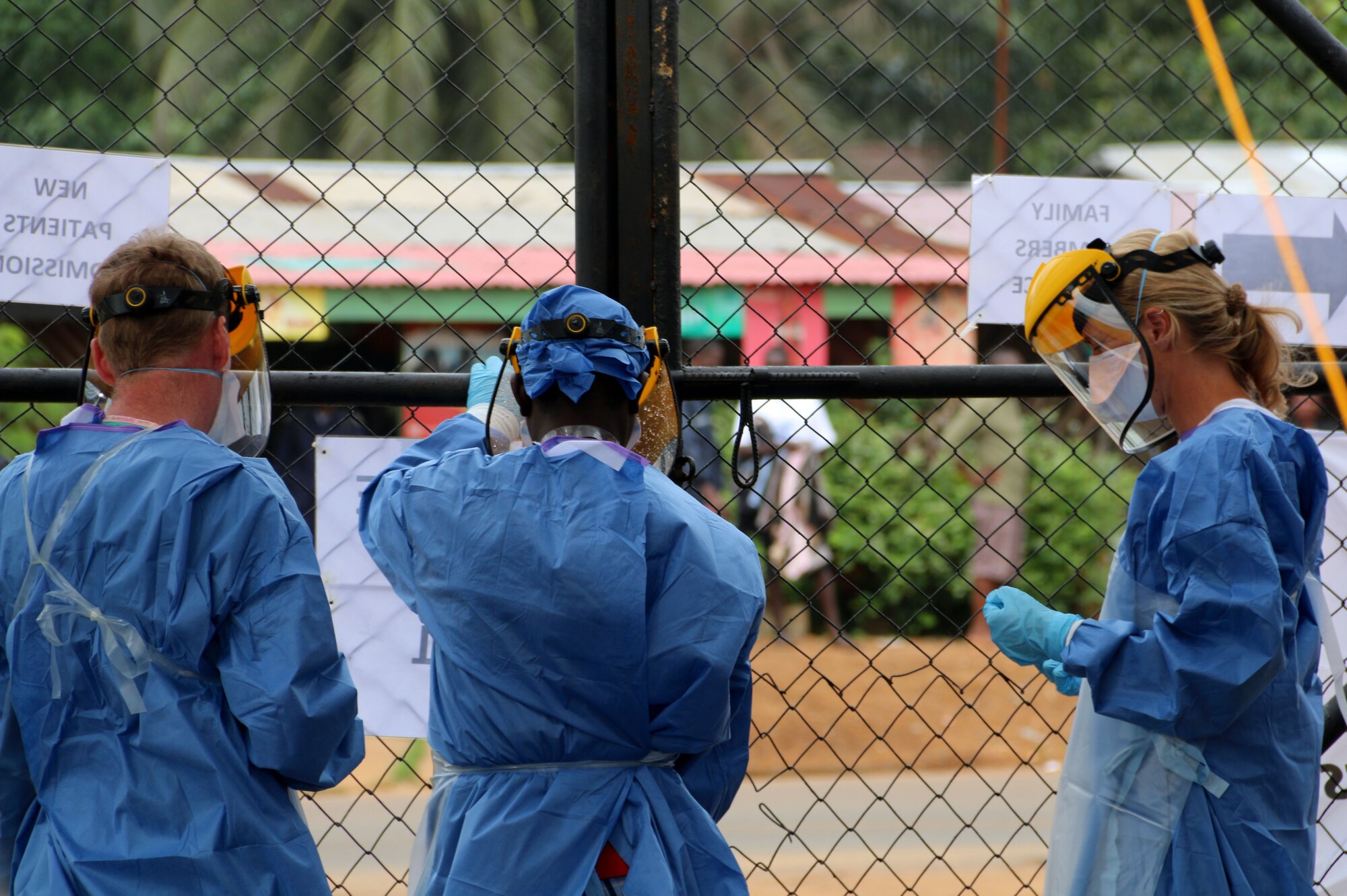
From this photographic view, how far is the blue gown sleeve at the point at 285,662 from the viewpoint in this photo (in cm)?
173

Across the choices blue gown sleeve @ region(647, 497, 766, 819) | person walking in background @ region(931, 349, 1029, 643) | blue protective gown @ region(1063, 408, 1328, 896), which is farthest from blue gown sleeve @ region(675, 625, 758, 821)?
person walking in background @ region(931, 349, 1029, 643)

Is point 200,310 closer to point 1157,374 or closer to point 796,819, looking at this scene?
point 1157,374

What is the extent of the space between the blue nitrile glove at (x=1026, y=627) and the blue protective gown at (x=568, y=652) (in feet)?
1.38

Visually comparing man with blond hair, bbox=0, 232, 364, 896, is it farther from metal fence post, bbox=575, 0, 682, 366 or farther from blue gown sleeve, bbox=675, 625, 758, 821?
metal fence post, bbox=575, 0, 682, 366

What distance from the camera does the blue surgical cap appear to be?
1895mm

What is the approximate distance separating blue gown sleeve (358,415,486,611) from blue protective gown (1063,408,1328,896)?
982 mm

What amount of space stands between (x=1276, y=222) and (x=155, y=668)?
2.46m

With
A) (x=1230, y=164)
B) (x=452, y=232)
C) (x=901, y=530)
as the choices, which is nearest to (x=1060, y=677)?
(x=901, y=530)

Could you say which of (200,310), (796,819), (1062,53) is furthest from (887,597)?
(1062,53)

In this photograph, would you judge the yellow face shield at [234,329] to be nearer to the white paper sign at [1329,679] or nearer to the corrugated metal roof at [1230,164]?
the white paper sign at [1329,679]

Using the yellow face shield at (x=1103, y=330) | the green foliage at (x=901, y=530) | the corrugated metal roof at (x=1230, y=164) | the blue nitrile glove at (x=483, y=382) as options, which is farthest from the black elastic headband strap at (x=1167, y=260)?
the corrugated metal roof at (x=1230, y=164)

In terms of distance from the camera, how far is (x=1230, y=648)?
6.05 ft

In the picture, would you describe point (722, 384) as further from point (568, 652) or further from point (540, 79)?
point (540, 79)

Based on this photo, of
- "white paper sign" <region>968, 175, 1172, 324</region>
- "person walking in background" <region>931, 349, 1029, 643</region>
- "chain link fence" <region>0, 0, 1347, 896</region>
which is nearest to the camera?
"white paper sign" <region>968, 175, 1172, 324</region>
